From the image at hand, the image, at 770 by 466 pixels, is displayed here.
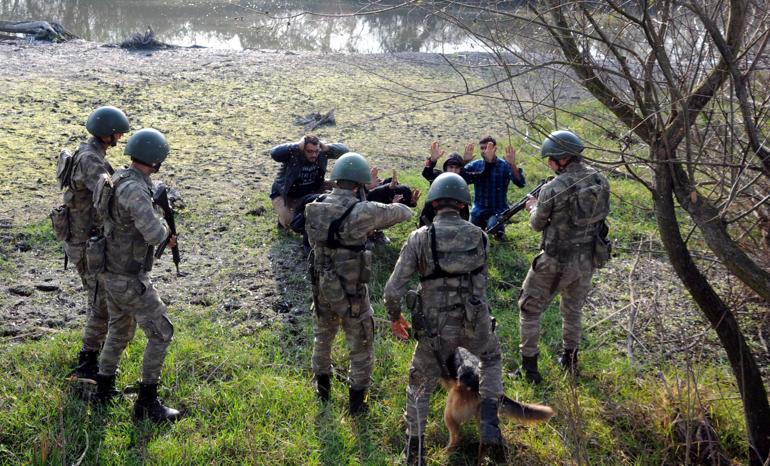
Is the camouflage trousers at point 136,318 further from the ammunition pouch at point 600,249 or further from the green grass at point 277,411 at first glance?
the ammunition pouch at point 600,249

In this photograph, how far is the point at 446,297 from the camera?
453cm

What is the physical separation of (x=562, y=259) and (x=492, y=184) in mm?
2437

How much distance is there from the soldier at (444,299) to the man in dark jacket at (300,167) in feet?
10.5

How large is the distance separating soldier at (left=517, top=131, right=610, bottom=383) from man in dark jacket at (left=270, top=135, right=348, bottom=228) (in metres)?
2.84

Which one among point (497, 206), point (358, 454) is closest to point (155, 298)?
point (358, 454)

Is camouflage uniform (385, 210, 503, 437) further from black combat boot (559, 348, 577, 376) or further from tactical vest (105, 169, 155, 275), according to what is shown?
tactical vest (105, 169, 155, 275)

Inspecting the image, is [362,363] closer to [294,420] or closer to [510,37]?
Answer: [294,420]

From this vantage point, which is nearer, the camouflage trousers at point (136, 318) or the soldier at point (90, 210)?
the camouflage trousers at point (136, 318)

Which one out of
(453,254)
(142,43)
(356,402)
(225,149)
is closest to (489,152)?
(453,254)

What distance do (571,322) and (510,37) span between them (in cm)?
239

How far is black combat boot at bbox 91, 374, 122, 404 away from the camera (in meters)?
4.82

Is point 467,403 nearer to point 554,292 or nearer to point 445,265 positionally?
point 445,265

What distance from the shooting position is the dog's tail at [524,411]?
14.4 feet

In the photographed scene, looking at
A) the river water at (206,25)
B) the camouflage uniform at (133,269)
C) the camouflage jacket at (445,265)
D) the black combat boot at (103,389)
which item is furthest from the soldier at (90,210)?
the river water at (206,25)
